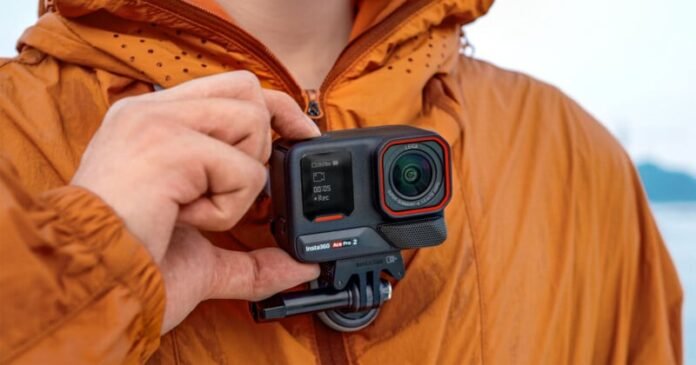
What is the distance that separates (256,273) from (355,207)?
104 mm

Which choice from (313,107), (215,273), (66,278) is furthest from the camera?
(313,107)

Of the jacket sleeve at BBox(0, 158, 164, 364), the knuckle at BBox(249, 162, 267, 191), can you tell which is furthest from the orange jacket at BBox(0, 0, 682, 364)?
the knuckle at BBox(249, 162, 267, 191)

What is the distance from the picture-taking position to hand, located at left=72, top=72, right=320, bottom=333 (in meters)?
0.60

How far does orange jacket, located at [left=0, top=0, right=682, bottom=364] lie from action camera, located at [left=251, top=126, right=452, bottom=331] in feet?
0.22

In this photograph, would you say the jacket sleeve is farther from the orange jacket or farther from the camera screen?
the camera screen

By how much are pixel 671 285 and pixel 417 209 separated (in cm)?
46

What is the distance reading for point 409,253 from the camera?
2.82ft

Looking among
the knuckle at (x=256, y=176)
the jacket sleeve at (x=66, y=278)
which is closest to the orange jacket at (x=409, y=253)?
the jacket sleeve at (x=66, y=278)

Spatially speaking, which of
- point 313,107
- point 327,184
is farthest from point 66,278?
point 313,107

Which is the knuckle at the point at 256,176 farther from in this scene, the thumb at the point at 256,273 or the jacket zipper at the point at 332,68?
the jacket zipper at the point at 332,68

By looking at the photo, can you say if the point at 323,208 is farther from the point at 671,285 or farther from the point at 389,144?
the point at 671,285

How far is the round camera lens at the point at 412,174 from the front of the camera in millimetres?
738

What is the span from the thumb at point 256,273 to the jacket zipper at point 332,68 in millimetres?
94

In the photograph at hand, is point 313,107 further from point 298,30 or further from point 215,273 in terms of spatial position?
point 215,273
